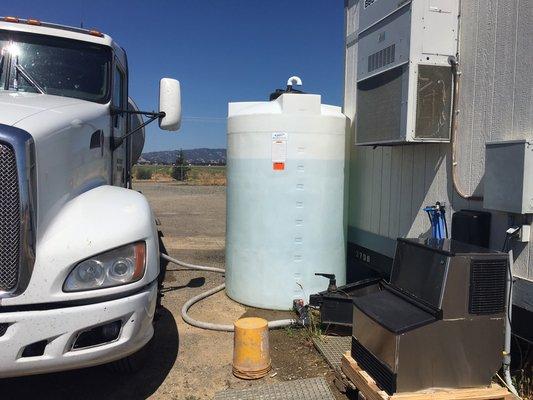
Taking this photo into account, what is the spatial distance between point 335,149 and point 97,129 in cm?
273

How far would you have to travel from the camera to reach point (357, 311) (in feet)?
11.4

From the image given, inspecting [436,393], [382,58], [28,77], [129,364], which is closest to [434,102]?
[382,58]

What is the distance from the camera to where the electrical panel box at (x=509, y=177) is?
10.3 ft

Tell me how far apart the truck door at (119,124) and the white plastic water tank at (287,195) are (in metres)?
1.32

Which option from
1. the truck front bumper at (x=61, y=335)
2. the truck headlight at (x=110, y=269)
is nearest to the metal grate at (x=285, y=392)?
the truck front bumper at (x=61, y=335)

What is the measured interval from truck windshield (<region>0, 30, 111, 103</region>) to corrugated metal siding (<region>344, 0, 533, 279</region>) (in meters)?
3.17

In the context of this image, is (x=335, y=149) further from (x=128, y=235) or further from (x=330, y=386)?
(x=128, y=235)

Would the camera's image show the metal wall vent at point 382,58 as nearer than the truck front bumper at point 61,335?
No

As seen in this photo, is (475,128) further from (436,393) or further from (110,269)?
(110,269)

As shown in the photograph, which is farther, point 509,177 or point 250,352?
point 250,352

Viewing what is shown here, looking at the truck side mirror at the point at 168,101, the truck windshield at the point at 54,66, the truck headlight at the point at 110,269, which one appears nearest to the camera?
the truck headlight at the point at 110,269

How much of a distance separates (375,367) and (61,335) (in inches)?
78.9

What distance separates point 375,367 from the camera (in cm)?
316

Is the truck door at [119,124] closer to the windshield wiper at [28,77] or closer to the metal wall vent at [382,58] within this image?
the windshield wiper at [28,77]
